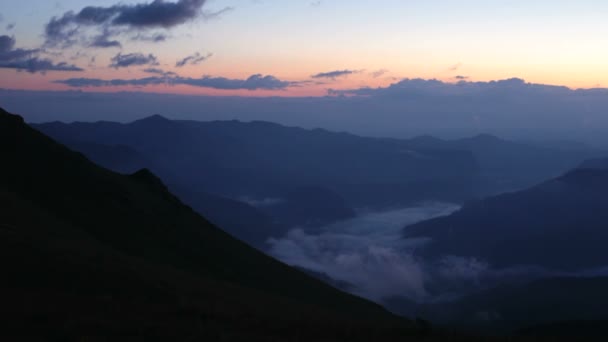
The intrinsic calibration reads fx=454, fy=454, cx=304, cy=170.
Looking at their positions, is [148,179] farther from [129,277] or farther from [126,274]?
[129,277]

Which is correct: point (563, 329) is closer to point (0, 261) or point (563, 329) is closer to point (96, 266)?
point (96, 266)

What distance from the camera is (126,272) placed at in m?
26.5

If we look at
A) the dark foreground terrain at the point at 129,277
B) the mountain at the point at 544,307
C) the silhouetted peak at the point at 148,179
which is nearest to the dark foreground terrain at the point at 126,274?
the dark foreground terrain at the point at 129,277

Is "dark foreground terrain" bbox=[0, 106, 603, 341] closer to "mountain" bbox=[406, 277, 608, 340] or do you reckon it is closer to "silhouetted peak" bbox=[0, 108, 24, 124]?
"silhouetted peak" bbox=[0, 108, 24, 124]

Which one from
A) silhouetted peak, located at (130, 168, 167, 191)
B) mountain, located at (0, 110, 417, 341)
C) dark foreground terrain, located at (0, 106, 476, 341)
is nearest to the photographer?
dark foreground terrain, located at (0, 106, 476, 341)

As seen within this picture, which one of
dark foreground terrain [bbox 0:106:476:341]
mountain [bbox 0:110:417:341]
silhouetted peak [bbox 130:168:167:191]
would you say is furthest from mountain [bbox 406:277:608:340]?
dark foreground terrain [bbox 0:106:476:341]

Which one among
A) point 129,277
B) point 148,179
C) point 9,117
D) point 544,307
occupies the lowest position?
point 544,307

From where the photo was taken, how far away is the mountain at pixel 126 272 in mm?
16516

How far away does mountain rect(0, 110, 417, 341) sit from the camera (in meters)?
A: 16.5

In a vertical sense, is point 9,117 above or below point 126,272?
above

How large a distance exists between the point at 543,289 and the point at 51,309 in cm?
21695

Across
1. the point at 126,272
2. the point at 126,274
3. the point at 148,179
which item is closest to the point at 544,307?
the point at 148,179

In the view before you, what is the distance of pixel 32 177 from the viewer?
6016cm

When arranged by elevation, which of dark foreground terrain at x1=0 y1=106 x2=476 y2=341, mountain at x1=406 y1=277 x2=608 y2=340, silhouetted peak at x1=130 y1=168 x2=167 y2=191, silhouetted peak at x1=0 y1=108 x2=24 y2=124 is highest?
silhouetted peak at x1=0 y1=108 x2=24 y2=124
